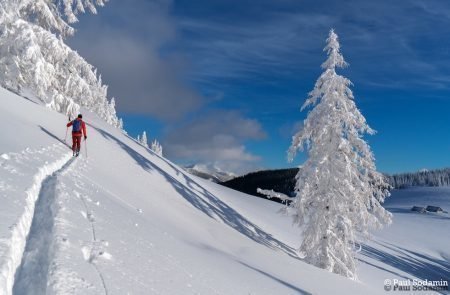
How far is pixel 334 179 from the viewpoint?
19.9 meters

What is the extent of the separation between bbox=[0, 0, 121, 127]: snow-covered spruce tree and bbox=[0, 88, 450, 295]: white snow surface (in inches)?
57.2

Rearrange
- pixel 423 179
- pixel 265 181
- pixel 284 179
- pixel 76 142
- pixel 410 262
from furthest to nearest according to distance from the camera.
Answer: pixel 423 179, pixel 265 181, pixel 284 179, pixel 410 262, pixel 76 142

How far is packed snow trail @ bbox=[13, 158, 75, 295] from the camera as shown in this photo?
454 cm

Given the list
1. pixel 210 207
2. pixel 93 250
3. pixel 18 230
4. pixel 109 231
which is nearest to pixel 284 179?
pixel 210 207

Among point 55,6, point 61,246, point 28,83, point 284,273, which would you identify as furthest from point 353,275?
point 55,6

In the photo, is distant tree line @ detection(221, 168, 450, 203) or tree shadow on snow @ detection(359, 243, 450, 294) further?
distant tree line @ detection(221, 168, 450, 203)

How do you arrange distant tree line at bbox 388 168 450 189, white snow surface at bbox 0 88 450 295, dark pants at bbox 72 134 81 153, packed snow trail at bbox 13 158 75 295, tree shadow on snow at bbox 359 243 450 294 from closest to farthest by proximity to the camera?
packed snow trail at bbox 13 158 75 295 < white snow surface at bbox 0 88 450 295 < dark pants at bbox 72 134 81 153 < tree shadow on snow at bbox 359 243 450 294 < distant tree line at bbox 388 168 450 189

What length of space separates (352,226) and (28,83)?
18.6 meters

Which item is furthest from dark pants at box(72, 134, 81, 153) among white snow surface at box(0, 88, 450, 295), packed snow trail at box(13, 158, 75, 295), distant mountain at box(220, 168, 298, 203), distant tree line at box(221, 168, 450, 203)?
distant tree line at box(221, 168, 450, 203)

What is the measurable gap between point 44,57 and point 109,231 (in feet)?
59.3

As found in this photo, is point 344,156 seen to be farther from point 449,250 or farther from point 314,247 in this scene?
point 449,250

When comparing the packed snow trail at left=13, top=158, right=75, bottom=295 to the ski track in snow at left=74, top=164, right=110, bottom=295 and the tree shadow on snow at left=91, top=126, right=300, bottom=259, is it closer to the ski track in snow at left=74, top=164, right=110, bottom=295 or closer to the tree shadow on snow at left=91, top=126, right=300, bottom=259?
the ski track in snow at left=74, top=164, right=110, bottom=295

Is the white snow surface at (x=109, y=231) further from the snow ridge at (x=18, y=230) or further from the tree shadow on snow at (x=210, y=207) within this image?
the tree shadow on snow at (x=210, y=207)

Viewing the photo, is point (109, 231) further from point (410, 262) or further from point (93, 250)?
point (410, 262)
